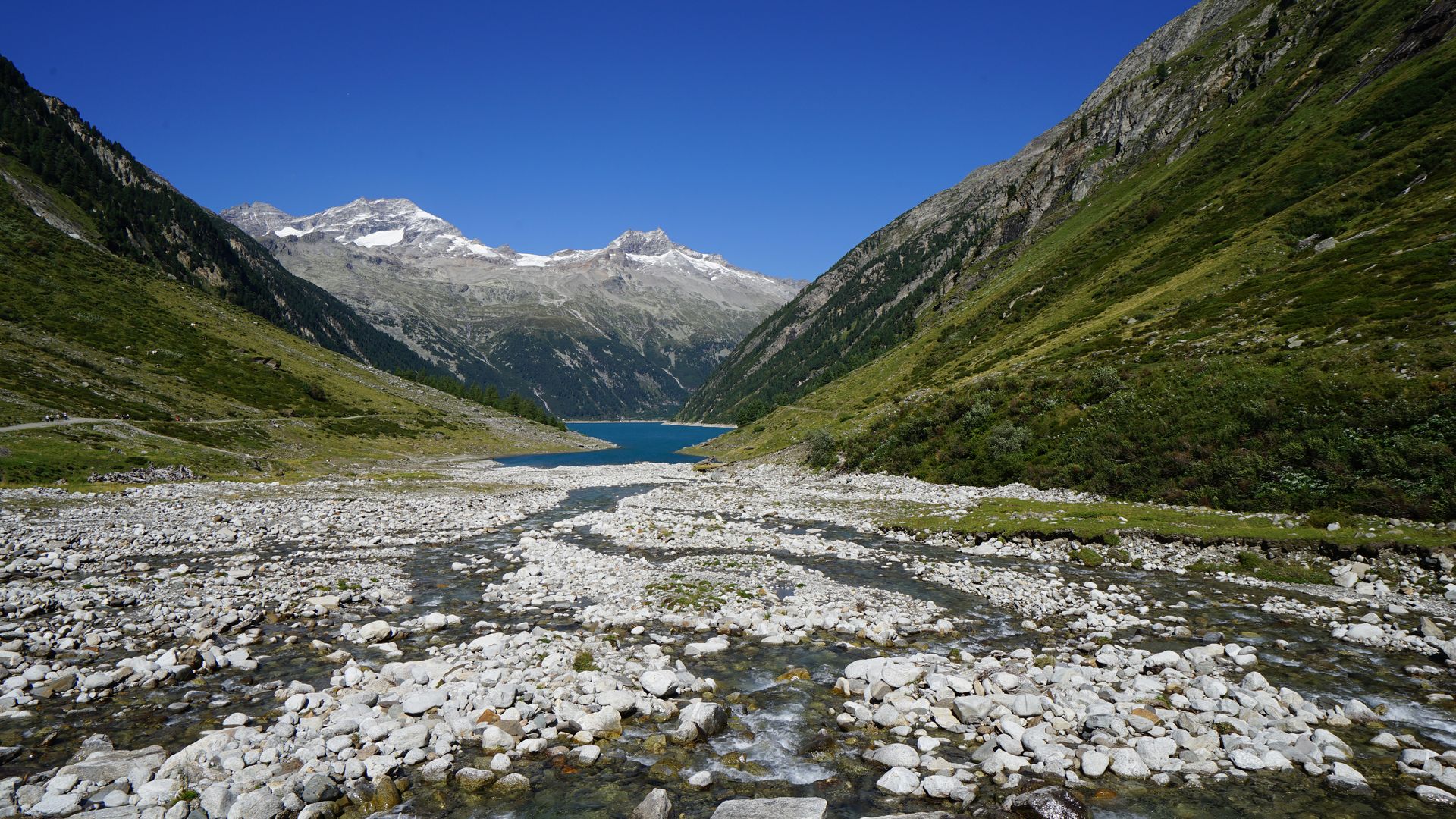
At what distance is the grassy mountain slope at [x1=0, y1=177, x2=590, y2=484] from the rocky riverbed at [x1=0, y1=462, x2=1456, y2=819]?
39.7 meters

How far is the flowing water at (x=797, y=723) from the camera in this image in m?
9.18

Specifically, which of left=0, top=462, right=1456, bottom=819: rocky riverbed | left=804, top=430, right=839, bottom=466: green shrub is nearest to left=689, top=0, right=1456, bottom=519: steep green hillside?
left=804, top=430, right=839, bottom=466: green shrub

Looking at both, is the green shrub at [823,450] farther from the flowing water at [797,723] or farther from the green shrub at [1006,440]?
the flowing water at [797,723]

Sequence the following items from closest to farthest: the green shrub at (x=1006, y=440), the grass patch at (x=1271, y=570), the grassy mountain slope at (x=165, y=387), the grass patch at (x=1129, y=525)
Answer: the grass patch at (x=1271, y=570) → the grass patch at (x=1129, y=525) → the green shrub at (x=1006, y=440) → the grassy mountain slope at (x=165, y=387)

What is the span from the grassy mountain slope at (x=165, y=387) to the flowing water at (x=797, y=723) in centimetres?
5169

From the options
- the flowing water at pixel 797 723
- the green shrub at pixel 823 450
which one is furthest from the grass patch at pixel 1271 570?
the green shrub at pixel 823 450

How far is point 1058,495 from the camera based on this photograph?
38.2 m

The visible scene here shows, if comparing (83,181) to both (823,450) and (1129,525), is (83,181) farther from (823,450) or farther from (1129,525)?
(1129,525)

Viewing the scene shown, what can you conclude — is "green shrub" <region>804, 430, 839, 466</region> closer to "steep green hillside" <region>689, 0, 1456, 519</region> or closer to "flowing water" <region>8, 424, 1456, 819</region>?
"steep green hillside" <region>689, 0, 1456, 519</region>

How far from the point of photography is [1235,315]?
162 ft

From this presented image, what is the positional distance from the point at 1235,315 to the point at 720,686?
57578mm

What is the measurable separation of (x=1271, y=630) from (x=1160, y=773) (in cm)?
1026

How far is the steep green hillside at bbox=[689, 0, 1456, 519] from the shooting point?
2873cm

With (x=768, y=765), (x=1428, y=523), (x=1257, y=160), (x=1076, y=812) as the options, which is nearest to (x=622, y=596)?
(x=768, y=765)
